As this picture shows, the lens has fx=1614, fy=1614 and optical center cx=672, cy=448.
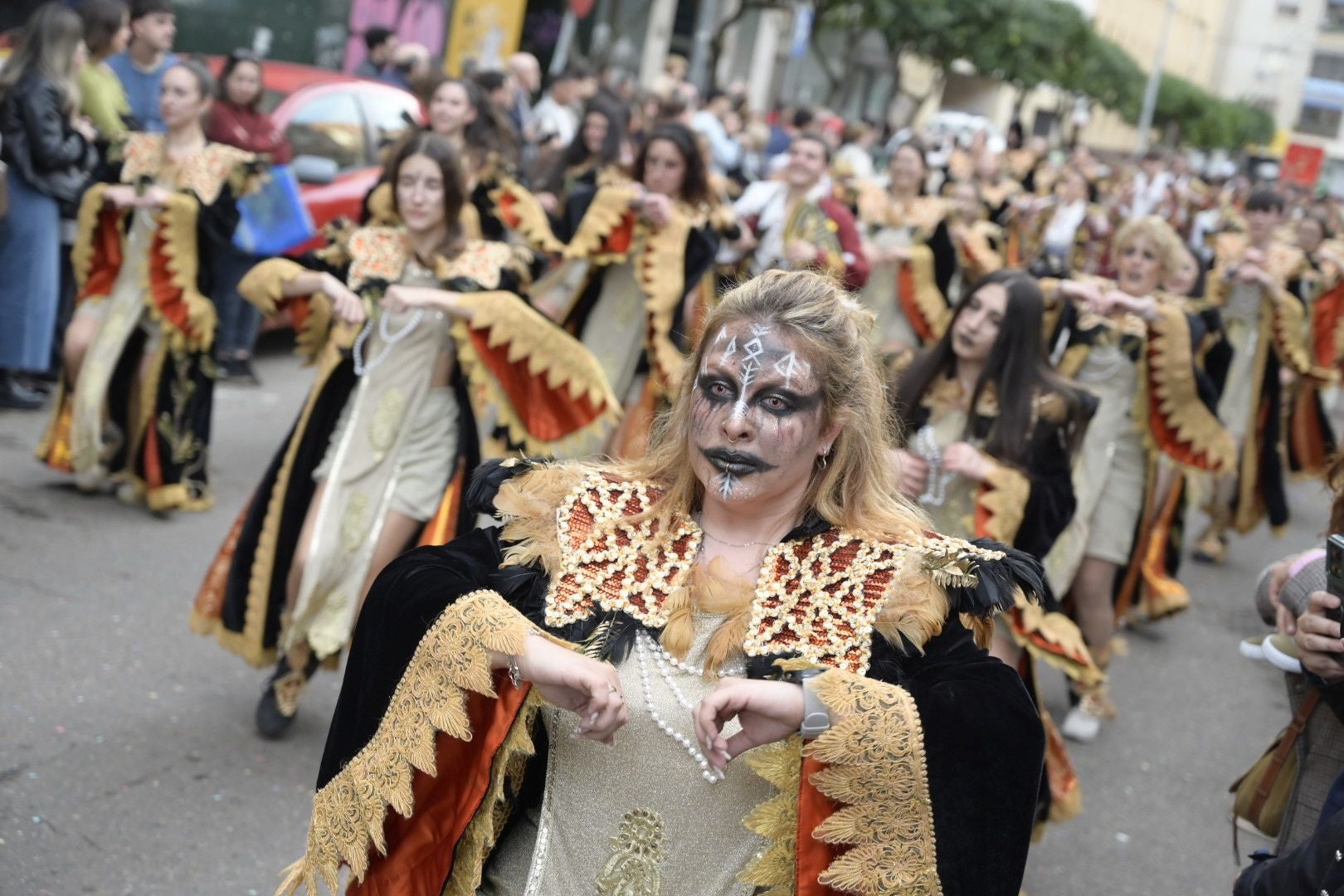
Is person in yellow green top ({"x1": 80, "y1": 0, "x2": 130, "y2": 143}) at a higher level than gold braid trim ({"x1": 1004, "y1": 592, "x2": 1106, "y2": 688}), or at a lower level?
higher

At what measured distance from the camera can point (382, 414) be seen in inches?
195

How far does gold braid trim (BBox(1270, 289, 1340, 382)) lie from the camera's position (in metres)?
8.82

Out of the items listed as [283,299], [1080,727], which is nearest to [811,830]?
[283,299]

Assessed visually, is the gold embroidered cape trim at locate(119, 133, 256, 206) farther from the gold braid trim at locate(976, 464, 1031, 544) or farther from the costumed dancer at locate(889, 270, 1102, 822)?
the gold braid trim at locate(976, 464, 1031, 544)

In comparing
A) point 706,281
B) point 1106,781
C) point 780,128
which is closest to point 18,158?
point 706,281

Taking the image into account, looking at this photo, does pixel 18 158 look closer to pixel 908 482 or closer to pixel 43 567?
pixel 43 567

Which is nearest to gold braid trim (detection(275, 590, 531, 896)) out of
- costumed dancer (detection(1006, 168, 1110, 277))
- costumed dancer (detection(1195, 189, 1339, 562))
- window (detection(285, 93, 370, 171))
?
costumed dancer (detection(1195, 189, 1339, 562))

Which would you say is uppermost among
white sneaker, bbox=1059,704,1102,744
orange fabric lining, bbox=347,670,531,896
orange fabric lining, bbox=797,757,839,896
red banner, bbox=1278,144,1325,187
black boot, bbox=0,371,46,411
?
red banner, bbox=1278,144,1325,187

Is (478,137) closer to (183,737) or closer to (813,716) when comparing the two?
(183,737)

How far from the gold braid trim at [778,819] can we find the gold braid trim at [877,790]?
0.29 ft

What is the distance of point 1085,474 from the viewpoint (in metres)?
6.10

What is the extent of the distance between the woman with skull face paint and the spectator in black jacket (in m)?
5.70

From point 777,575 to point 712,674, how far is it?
0.64ft

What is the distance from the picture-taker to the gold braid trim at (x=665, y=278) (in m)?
6.98
